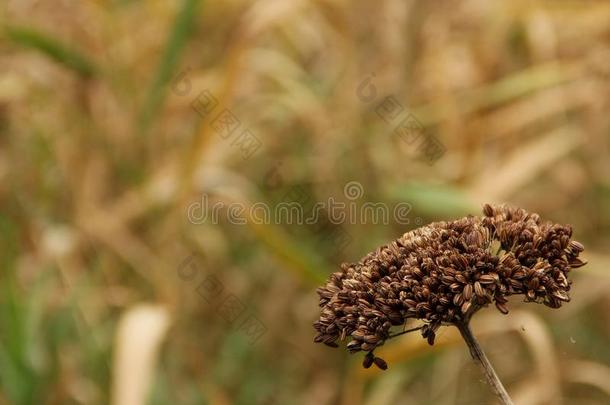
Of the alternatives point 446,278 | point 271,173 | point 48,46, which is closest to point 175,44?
point 48,46

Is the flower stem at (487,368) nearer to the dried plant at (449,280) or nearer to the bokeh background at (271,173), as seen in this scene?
the dried plant at (449,280)

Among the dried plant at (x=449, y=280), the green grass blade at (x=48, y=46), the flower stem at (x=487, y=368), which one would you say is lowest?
the flower stem at (x=487, y=368)

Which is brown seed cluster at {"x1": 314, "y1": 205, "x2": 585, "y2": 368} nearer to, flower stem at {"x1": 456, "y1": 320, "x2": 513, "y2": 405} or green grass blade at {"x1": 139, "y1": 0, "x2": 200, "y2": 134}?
flower stem at {"x1": 456, "y1": 320, "x2": 513, "y2": 405}

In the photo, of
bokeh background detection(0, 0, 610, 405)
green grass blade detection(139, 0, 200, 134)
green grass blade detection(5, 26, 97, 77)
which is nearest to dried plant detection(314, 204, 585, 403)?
bokeh background detection(0, 0, 610, 405)

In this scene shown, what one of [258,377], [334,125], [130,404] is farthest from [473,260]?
[258,377]

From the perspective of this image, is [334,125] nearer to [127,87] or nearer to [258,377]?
[127,87]

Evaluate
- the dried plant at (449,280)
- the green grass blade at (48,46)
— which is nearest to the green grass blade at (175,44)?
the green grass blade at (48,46)
